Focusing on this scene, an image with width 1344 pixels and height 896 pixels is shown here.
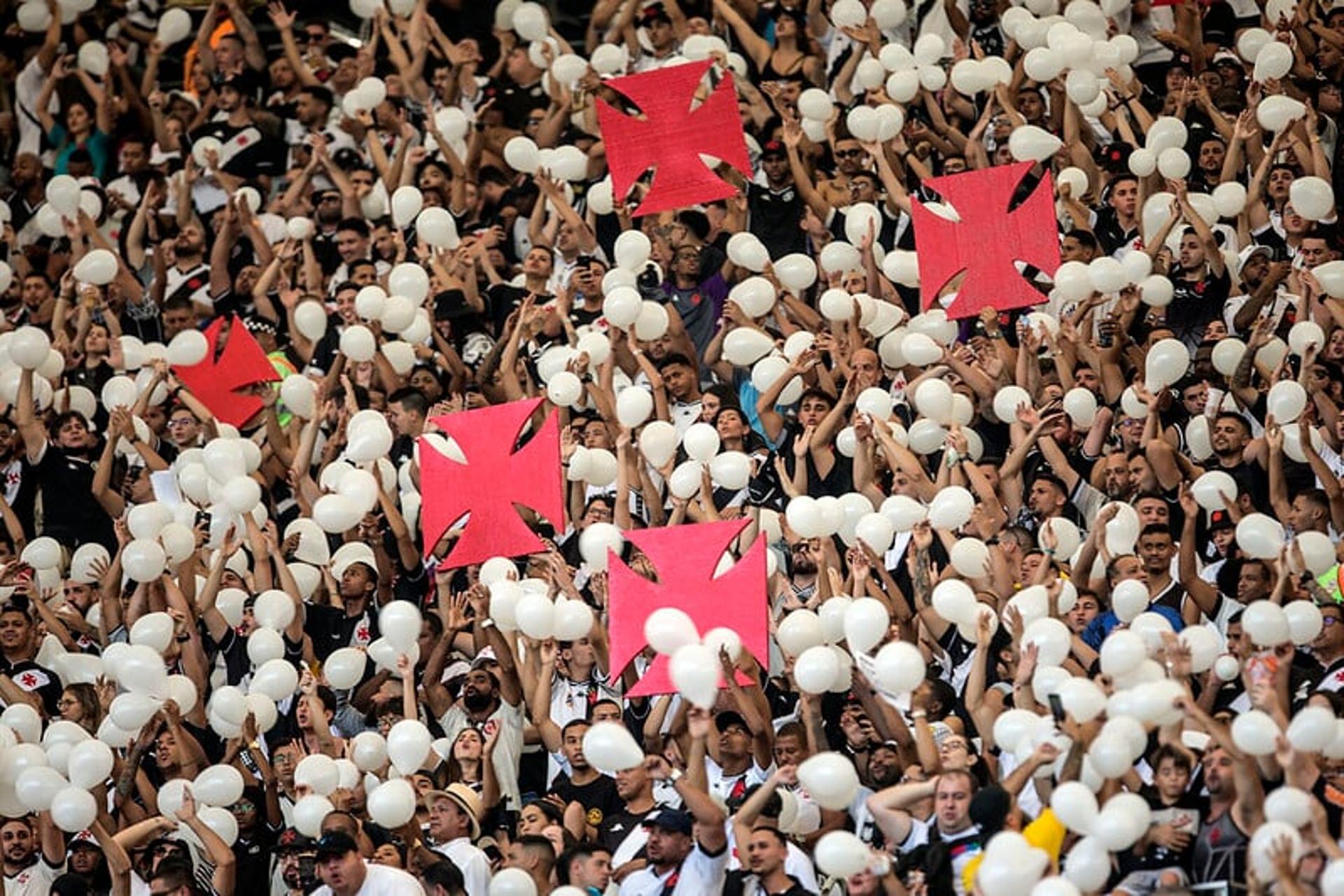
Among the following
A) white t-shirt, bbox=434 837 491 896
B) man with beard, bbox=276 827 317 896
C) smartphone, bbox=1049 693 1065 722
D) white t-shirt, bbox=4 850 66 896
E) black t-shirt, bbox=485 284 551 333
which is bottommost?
white t-shirt, bbox=4 850 66 896

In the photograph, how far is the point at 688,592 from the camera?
5746mm

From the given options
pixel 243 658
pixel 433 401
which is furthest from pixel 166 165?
pixel 243 658

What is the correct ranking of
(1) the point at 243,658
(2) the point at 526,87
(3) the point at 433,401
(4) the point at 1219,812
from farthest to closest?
(2) the point at 526,87 < (3) the point at 433,401 < (1) the point at 243,658 < (4) the point at 1219,812

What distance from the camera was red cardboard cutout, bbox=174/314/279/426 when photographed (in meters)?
7.14

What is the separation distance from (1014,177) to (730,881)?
2.41 m

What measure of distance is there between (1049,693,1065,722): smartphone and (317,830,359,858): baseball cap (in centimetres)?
167

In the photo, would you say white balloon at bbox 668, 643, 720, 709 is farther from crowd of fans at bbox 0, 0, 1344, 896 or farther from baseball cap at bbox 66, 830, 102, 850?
baseball cap at bbox 66, 830, 102, 850

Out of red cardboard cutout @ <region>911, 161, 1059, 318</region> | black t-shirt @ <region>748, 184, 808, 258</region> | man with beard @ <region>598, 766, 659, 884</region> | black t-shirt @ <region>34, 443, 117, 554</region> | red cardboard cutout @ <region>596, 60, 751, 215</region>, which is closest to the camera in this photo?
man with beard @ <region>598, 766, 659, 884</region>

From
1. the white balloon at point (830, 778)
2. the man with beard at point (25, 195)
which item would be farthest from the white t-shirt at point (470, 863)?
the man with beard at point (25, 195)

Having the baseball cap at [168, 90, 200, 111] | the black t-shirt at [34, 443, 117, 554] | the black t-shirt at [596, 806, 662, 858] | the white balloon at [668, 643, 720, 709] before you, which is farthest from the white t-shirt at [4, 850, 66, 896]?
the baseball cap at [168, 90, 200, 111]

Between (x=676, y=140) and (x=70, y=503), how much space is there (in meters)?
2.15

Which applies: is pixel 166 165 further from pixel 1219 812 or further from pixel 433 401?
pixel 1219 812

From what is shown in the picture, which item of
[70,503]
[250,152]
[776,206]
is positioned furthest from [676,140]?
[70,503]

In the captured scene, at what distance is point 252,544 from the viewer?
21.2 ft
